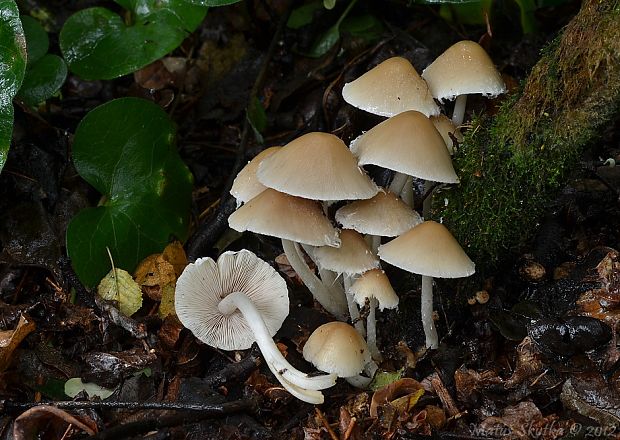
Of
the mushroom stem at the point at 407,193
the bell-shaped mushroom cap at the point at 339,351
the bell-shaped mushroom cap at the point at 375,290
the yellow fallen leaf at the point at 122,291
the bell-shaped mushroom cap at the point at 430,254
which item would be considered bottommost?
the yellow fallen leaf at the point at 122,291

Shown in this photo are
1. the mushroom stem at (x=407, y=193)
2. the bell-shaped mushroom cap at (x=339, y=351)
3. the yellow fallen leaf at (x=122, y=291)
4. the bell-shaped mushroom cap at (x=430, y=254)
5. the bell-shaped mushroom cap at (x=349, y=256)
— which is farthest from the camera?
the yellow fallen leaf at (x=122, y=291)

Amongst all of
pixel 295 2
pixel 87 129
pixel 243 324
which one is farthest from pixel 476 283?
pixel 295 2

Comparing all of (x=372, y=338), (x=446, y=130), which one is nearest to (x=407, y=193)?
(x=446, y=130)

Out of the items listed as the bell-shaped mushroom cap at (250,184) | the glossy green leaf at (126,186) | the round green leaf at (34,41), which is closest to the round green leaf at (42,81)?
the round green leaf at (34,41)

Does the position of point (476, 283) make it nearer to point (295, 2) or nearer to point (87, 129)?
point (87, 129)

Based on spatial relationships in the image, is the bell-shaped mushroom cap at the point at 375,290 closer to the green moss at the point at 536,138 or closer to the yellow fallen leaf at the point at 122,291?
the green moss at the point at 536,138
